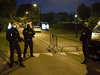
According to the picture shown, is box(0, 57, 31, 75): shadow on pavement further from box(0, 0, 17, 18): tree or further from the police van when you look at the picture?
box(0, 0, 17, 18): tree

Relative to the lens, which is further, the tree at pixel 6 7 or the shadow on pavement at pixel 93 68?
the tree at pixel 6 7

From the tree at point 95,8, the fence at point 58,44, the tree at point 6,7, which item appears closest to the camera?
the fence at point 58,44

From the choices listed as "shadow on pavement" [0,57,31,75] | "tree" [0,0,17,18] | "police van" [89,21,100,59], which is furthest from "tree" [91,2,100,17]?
"shadow on pavement" [0,57,31,75]

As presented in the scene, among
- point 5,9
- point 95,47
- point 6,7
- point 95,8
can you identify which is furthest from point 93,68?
point 95,8

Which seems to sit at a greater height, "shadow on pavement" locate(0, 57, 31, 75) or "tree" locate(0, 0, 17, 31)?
"tree" locate(0, 0, 17, 31)

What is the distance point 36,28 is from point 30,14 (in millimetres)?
22360

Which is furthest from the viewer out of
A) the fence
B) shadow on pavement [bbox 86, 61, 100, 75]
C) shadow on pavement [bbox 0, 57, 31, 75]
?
the fence

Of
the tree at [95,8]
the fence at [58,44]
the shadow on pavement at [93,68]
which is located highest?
the tree at [95,8]

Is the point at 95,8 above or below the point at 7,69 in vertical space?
above

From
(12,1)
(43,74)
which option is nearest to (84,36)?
(43,74)

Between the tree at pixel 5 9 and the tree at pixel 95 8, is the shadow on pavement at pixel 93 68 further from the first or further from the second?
the tree at pixel 95 8

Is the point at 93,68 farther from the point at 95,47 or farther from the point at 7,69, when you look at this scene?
the point at 7,69

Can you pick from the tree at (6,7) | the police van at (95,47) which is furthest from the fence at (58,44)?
the tree at (6,7)

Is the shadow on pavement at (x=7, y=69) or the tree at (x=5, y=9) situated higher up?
the tree at (x=5, y=9)
